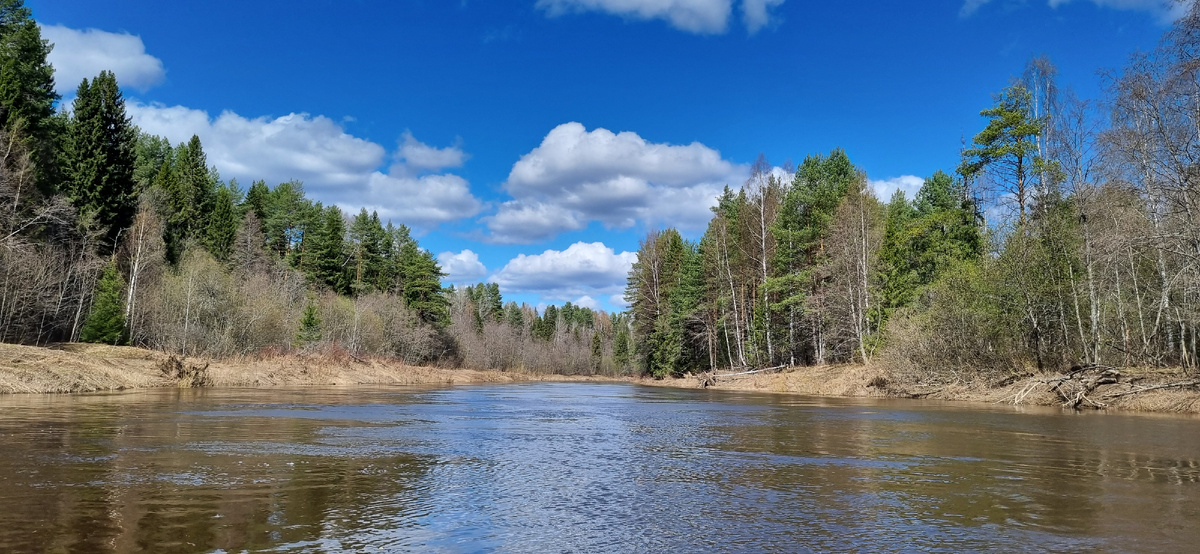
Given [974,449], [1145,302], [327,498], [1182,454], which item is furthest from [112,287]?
[1145,302]

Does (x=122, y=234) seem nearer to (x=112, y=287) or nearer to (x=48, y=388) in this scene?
(x=112, y=287)

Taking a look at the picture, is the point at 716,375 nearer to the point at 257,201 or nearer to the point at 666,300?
the point at 666,300

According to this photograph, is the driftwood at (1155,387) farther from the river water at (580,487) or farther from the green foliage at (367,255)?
the green foliage at (367,255)

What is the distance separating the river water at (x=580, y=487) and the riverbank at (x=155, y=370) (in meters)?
12.1

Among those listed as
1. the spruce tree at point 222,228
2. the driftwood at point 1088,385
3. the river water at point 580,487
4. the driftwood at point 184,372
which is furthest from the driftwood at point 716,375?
the spruce tree at point 222,228

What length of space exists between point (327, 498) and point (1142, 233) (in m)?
25.3

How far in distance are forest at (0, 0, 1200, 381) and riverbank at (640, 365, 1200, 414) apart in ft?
3.24

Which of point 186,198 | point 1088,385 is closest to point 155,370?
point 1088,385

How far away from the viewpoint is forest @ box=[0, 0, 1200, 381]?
25703 mm

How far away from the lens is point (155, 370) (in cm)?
3462

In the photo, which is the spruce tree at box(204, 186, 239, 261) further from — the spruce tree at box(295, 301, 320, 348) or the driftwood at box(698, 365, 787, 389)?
the driftwood at box(698, 365, 787, 389)

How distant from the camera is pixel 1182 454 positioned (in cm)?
1286

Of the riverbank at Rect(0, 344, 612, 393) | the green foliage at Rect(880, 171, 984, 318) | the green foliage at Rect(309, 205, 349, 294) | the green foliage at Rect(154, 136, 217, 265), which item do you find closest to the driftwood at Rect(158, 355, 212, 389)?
the riverbank at Rect(0, 344, 612, 393)

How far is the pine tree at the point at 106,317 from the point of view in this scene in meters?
41.5
